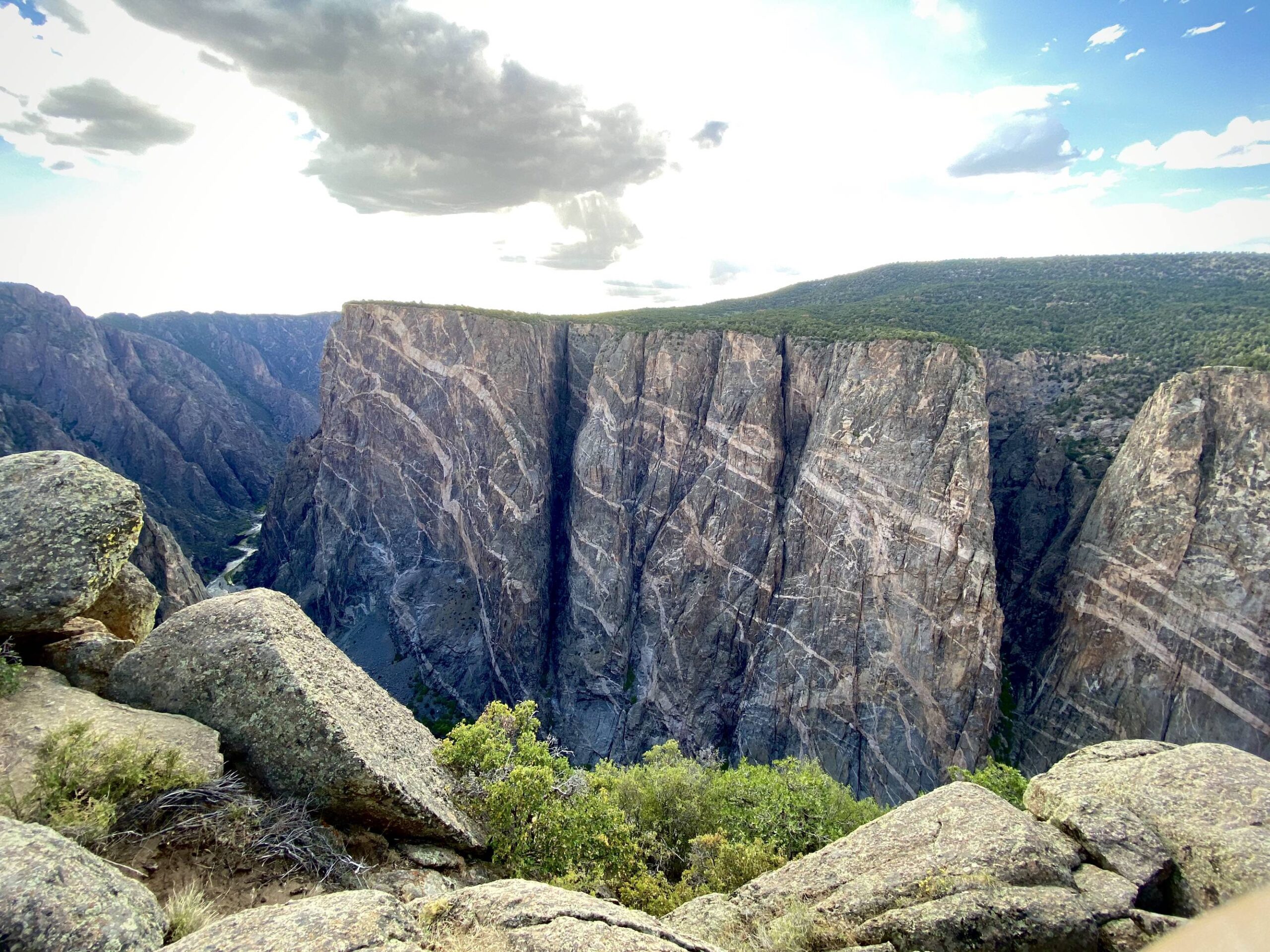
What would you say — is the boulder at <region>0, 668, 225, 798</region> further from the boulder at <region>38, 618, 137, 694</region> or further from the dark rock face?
the dark rock face

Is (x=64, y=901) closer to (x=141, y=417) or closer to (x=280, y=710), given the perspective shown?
(x=280, y=710)

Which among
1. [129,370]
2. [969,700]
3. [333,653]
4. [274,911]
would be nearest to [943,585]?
[969,700]

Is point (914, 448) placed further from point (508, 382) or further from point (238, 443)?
point (238, 443)

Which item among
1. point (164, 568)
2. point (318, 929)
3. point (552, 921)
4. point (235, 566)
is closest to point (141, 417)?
point (235, 566)

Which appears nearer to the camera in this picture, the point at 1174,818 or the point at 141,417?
the point at 1174,818

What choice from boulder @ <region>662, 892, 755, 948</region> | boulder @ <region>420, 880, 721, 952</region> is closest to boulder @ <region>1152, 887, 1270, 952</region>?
boulder @ <region>420, 880, 721, 952</region>

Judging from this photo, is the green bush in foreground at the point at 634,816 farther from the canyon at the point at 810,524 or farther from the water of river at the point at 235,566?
the water of river at the point at 235,566
